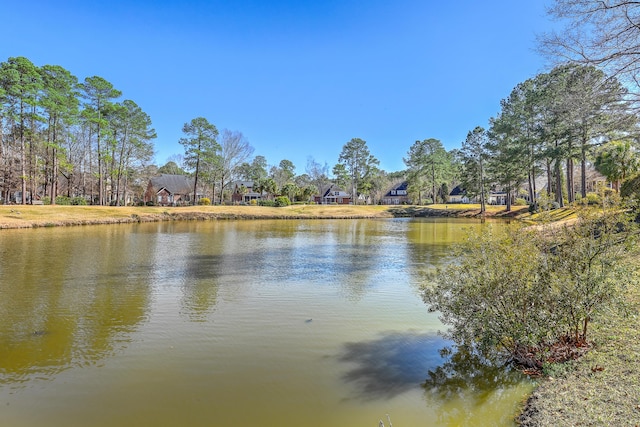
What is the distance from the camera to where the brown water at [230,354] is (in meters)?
4.33

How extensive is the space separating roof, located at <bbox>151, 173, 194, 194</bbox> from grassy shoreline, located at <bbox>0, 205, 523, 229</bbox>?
2576cm

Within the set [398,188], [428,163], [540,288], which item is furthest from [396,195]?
[540,288]

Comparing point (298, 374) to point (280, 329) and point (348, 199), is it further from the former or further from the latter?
point (348, 199)

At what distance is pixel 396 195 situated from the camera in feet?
301

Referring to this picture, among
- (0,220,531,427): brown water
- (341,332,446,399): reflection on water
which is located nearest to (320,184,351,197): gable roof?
(0,220,531,427): brown water

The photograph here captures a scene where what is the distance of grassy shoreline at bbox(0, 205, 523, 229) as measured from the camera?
97.1 feet

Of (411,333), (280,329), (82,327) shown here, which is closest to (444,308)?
(411,333)

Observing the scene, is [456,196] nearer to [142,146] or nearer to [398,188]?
[398,188]

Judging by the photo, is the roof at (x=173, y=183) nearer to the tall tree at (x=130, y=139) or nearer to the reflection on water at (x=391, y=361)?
the tall tree at (x=130, y=139)

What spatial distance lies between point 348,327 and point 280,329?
1.39 metres

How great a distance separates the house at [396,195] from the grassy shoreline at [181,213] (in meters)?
30.8

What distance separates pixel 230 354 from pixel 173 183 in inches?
2829

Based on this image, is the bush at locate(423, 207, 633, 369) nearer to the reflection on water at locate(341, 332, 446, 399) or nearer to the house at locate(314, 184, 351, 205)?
the reflection on water at locate(341, 332, 446, 399)

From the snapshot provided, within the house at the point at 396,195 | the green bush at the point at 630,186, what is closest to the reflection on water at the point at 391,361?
the green bush at the point at 630,186
